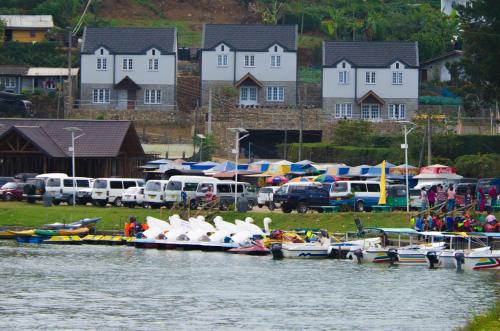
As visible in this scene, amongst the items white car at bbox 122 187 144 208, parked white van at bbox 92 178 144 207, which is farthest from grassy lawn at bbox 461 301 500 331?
parked white van at bbox 92 178 144 207

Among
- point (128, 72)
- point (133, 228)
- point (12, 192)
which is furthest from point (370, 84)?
point (133, 228)

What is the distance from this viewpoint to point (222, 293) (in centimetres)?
5419

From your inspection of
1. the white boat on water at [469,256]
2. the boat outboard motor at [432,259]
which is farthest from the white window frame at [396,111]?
the boat outboard motor at [432,259]

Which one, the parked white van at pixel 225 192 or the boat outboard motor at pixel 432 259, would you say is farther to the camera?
the parked white van at pixel 225 192

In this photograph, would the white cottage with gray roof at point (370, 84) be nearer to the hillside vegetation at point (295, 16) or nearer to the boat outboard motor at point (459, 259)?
the hillside vegetation at point (295, 16)

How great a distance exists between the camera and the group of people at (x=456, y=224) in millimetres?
68250

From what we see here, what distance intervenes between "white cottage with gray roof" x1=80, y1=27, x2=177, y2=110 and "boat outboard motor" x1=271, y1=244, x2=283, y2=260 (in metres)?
58.0

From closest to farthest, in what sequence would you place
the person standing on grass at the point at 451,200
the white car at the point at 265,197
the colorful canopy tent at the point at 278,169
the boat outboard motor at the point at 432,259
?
the boat outboard motor at the point at 432,259, the person standing on grass at the point at 451,200, the white car at the point at 265,197, the colorful canopy tent at the point at 278,169

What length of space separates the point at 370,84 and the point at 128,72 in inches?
809

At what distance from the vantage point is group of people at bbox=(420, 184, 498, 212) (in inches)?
2918

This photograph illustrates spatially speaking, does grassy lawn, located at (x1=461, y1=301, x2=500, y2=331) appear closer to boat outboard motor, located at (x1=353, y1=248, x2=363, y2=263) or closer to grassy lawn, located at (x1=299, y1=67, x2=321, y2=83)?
boat outboard motor, located at (x1=353, y1=248, x2=363, y2=263)

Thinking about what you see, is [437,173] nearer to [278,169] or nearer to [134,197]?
[278,169]

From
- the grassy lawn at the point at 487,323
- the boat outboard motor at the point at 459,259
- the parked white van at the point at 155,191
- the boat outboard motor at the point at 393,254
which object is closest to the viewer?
the grassy lawn at the point at 487,323

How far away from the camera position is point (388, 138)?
111688 millimetres
